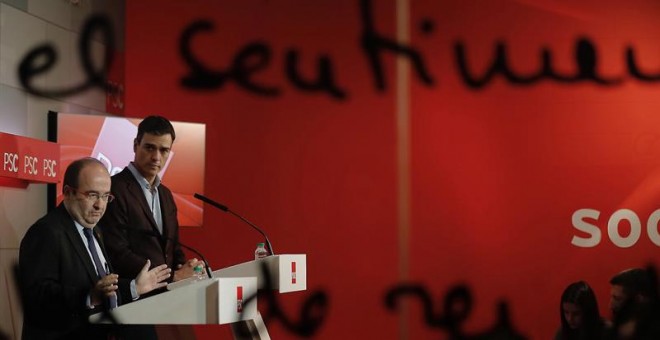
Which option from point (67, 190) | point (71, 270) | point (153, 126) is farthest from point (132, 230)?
point (71, 270)

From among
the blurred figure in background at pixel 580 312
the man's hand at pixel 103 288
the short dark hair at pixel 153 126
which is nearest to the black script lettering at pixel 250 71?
the short dark hair at pixel 153 126

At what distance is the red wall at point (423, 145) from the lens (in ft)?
18.8

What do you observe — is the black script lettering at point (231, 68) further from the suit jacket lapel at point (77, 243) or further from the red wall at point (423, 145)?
the suit jacket lapel at point (77, 243)

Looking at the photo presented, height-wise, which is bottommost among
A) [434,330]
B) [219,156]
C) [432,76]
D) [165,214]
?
[434,330]

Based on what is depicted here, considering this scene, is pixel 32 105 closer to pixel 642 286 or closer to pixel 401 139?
pixel 401 139

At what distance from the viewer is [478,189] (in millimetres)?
5820

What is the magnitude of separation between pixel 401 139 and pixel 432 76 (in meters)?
0.43

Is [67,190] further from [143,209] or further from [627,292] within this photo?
[627,292]

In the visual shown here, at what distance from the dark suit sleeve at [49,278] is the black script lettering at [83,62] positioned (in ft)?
6.09

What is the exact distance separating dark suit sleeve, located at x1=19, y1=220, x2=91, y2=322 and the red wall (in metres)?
2.88

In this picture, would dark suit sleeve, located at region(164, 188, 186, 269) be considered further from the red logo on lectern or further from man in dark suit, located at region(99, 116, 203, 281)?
the red logo on lectern

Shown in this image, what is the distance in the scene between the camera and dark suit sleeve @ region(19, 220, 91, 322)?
2748 millimetres

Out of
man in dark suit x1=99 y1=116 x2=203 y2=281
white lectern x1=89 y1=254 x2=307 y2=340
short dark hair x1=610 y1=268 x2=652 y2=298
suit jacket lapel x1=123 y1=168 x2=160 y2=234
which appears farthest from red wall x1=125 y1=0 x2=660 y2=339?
white lectern x1=89 y1=254 x2=307 y2=340

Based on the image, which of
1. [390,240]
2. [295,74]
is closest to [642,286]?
[390,240]
